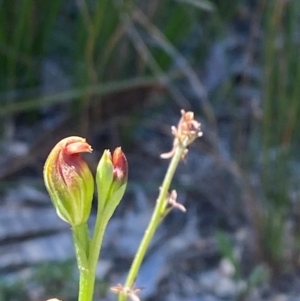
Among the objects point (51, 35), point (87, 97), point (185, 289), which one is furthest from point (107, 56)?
point (185, 289)

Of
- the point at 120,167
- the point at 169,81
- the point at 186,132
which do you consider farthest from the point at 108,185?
the point at 169,81

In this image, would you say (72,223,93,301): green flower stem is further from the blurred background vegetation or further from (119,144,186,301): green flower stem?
the blurred background vegetation

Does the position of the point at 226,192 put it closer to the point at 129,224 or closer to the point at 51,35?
the point at 129,224

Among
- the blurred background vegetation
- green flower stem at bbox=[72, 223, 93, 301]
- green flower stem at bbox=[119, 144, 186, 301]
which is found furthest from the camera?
the blurred background vegetation

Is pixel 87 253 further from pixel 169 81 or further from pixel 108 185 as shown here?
pixel 169 81

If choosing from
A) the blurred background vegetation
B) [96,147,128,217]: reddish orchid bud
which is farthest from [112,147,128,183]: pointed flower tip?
the blurred background vegetation
